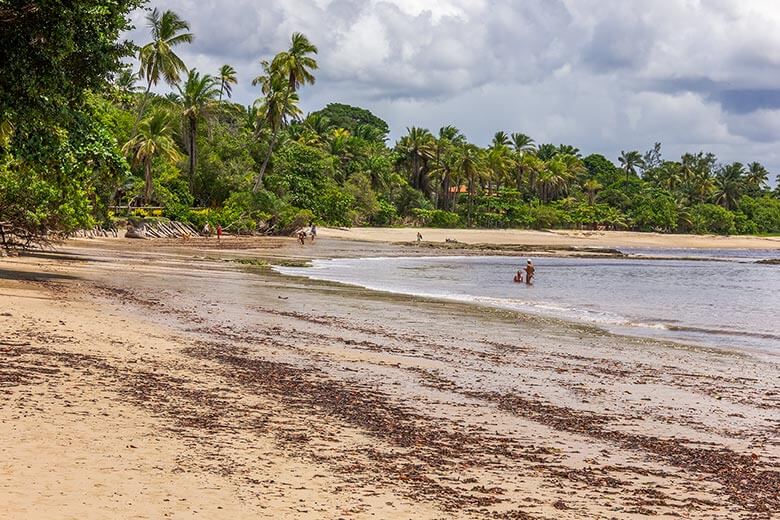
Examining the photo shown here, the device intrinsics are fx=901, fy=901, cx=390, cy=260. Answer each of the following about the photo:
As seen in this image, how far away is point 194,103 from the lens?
68.2 meters

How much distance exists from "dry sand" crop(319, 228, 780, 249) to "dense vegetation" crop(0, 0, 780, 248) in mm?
4041

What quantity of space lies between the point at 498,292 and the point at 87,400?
78.3ft

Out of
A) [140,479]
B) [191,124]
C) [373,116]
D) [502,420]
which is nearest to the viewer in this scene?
[140,479]

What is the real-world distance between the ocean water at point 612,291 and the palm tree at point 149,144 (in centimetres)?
1974

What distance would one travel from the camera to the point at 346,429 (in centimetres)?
868

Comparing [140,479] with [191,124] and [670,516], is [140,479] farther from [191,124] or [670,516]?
[191,124]

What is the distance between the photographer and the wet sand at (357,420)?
21.4 ft

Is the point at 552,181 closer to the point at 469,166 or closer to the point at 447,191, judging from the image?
the point at 447,191

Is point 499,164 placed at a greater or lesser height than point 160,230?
greater

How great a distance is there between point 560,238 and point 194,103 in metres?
46.0

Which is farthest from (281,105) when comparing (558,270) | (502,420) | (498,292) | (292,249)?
(502,420)

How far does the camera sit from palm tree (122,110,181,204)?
2347 inches

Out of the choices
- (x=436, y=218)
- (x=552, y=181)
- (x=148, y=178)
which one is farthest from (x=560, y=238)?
(x=148, y=178)

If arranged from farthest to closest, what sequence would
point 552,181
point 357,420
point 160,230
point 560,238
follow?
point 552,181
point 560,238
point 160,230
point 357,420
